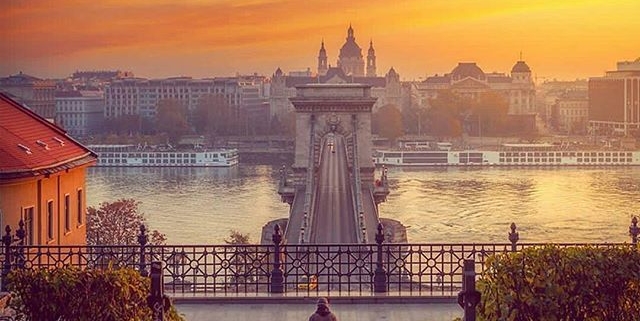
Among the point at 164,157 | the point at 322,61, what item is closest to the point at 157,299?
the point at 164,157

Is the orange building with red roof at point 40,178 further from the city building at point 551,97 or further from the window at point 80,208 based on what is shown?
the city building at point 551,97

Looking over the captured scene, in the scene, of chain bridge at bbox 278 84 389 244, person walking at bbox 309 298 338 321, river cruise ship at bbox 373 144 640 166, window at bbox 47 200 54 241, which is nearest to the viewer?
person walking at bbox 309 298 338 321

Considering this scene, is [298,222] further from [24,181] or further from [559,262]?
[559,262]

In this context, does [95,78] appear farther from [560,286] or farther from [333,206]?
[560,286]

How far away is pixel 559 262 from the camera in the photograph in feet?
13.8

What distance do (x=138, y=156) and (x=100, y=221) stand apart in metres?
27.0

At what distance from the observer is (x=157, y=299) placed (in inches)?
160

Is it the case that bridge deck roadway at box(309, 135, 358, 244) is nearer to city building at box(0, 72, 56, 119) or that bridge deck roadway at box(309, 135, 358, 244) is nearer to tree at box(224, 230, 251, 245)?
tree at box(224, 230, 251, 245)

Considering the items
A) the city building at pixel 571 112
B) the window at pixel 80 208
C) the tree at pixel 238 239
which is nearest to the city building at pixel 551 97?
the city building at pixel 571 112

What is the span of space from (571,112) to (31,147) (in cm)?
6383

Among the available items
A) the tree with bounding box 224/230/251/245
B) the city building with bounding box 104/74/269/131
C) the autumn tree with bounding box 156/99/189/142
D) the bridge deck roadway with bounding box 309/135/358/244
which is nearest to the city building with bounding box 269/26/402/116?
the city building with bounding box 104/74/269/131

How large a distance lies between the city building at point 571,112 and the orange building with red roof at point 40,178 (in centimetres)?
5874

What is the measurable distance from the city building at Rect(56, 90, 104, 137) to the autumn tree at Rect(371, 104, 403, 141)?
16.0 metres

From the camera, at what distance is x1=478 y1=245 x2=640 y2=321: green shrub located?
4.07m
